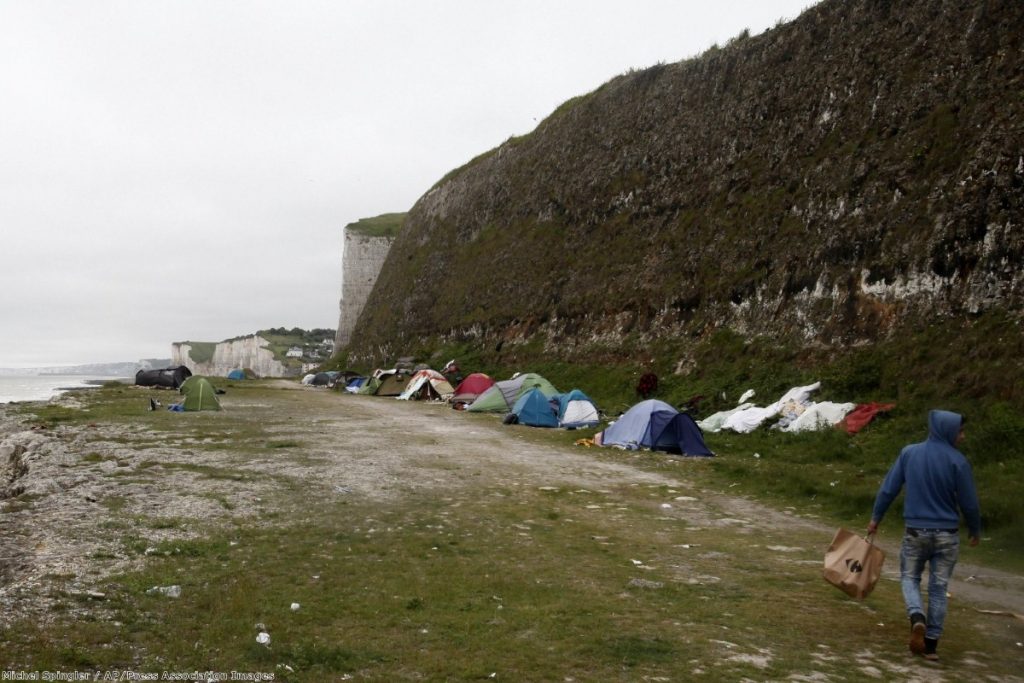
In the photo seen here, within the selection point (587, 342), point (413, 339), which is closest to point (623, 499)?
point (587, 342)

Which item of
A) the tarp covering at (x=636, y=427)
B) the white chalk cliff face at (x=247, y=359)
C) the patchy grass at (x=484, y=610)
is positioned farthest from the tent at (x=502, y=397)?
the white chalk cliff face at (x=247, y=359)

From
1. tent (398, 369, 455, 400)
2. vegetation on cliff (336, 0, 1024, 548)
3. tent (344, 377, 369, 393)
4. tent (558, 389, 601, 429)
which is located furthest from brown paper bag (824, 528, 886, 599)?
tent (344, 377, 369, 393)

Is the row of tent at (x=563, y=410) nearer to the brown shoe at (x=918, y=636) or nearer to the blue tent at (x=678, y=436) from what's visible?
the blue tent at (x=678, y=436)

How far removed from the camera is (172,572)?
7.57 m

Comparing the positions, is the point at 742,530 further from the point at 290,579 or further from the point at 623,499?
the point at 290,579

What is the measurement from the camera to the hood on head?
672 centimetres

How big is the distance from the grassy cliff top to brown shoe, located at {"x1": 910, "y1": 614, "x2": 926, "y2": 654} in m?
95.6

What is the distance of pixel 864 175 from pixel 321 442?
2102cm

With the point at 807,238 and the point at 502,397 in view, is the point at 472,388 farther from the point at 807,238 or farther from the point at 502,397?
the point at 807,238

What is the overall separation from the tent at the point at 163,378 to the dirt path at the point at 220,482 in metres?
28.7

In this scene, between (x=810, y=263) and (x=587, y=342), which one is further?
(x=587, y=342)

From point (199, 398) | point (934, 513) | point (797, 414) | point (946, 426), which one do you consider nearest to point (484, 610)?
point (934, 513)

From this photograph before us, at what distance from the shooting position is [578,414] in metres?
25.1

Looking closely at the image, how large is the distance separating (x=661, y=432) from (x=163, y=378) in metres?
46.1
